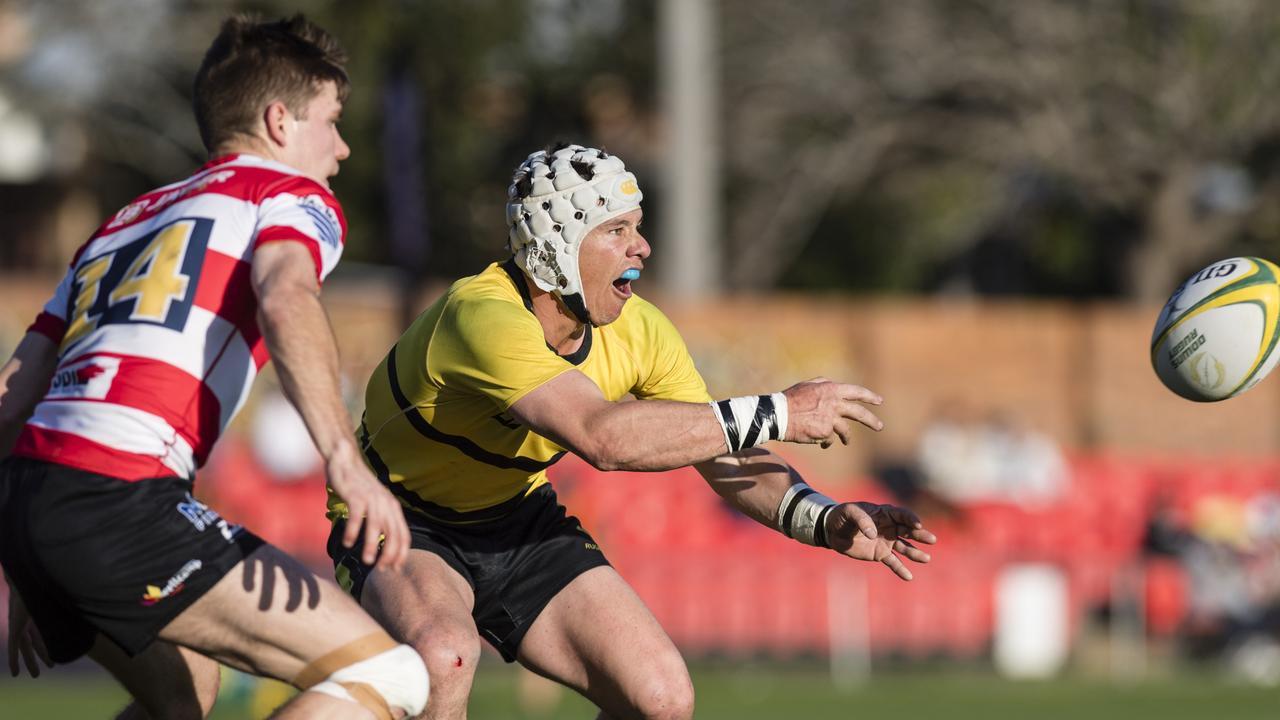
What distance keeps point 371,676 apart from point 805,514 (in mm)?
1947

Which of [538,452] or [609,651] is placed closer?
[609,651]

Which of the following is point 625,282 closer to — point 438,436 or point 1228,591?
point 438,436

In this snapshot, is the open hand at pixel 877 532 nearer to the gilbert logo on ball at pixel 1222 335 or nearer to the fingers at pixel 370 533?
the gilbert logo on ball at pixel 1222 335

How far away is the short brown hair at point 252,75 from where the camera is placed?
5172mm

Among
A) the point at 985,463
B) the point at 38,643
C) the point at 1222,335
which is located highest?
the point at 985,463

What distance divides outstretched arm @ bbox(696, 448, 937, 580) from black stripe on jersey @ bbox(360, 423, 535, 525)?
29.7 inches

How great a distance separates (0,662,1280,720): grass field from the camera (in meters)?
12.0

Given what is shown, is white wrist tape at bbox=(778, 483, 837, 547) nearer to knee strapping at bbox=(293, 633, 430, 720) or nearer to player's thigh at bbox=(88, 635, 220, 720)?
knee strapping at bbox=(293, 633, 430, 720)

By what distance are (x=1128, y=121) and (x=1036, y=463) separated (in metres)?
7.79

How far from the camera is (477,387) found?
5.71m

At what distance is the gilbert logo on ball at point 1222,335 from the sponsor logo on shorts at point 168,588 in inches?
143

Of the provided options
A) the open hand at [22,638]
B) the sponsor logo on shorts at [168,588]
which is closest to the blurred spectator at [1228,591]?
the open hand at [22,638]

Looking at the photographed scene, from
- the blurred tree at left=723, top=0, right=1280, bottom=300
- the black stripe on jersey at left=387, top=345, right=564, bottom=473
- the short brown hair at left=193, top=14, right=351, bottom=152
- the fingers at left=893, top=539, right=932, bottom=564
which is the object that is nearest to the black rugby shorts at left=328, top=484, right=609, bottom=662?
the black stripe on jersey at left=387, top=345, right=564, bottom=473

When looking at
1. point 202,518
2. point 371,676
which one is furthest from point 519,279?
point 371,676
